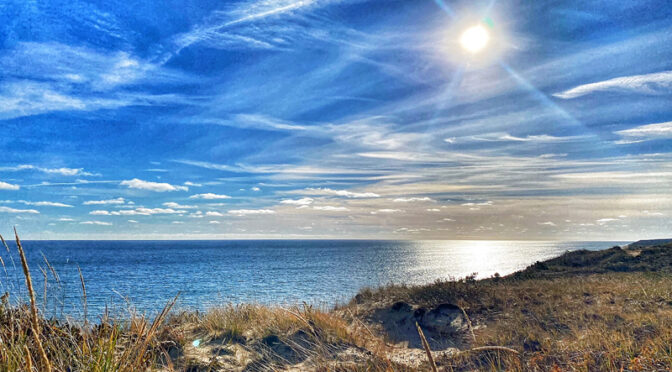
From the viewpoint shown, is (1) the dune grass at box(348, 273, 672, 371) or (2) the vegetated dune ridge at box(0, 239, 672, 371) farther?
(1) the dune grass at box(348, 273, 672, 371)

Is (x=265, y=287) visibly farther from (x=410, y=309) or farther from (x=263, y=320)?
(x=263, y=320)

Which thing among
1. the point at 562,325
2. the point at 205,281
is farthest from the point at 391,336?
the point at 205,281

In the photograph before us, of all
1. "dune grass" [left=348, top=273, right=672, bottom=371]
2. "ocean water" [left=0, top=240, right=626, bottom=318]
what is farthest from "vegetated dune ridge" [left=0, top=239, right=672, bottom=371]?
"ocean water" [left=0, top=240, right=626, bottom=318]

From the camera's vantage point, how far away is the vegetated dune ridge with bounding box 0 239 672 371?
521 centimetres

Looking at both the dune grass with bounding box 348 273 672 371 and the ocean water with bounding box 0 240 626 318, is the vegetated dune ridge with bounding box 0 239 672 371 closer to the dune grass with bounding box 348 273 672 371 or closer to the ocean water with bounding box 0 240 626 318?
the dune grass with bounding box 348 273 672 371

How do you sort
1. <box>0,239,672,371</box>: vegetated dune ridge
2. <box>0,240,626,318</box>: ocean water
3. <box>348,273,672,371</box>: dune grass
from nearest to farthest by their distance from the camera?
<box>0,239,672,371</box>: vegetated dune ridge < <box>348,273,672,371</box>: dune grass < <box>0,240,626,318</box>: ocean water

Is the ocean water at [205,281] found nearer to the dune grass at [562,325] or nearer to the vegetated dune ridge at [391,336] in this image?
the vegetated dune ridge at [391,336]

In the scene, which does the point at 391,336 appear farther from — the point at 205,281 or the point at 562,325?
the point at 205,281

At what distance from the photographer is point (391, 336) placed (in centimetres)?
1198

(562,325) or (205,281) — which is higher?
(562,325)

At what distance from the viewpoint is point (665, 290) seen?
12961 mm

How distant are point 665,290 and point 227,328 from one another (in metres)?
13.6

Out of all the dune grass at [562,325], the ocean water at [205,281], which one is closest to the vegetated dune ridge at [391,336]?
A: the dune grass at [562,325]

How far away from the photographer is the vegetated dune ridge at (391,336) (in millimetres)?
5215
